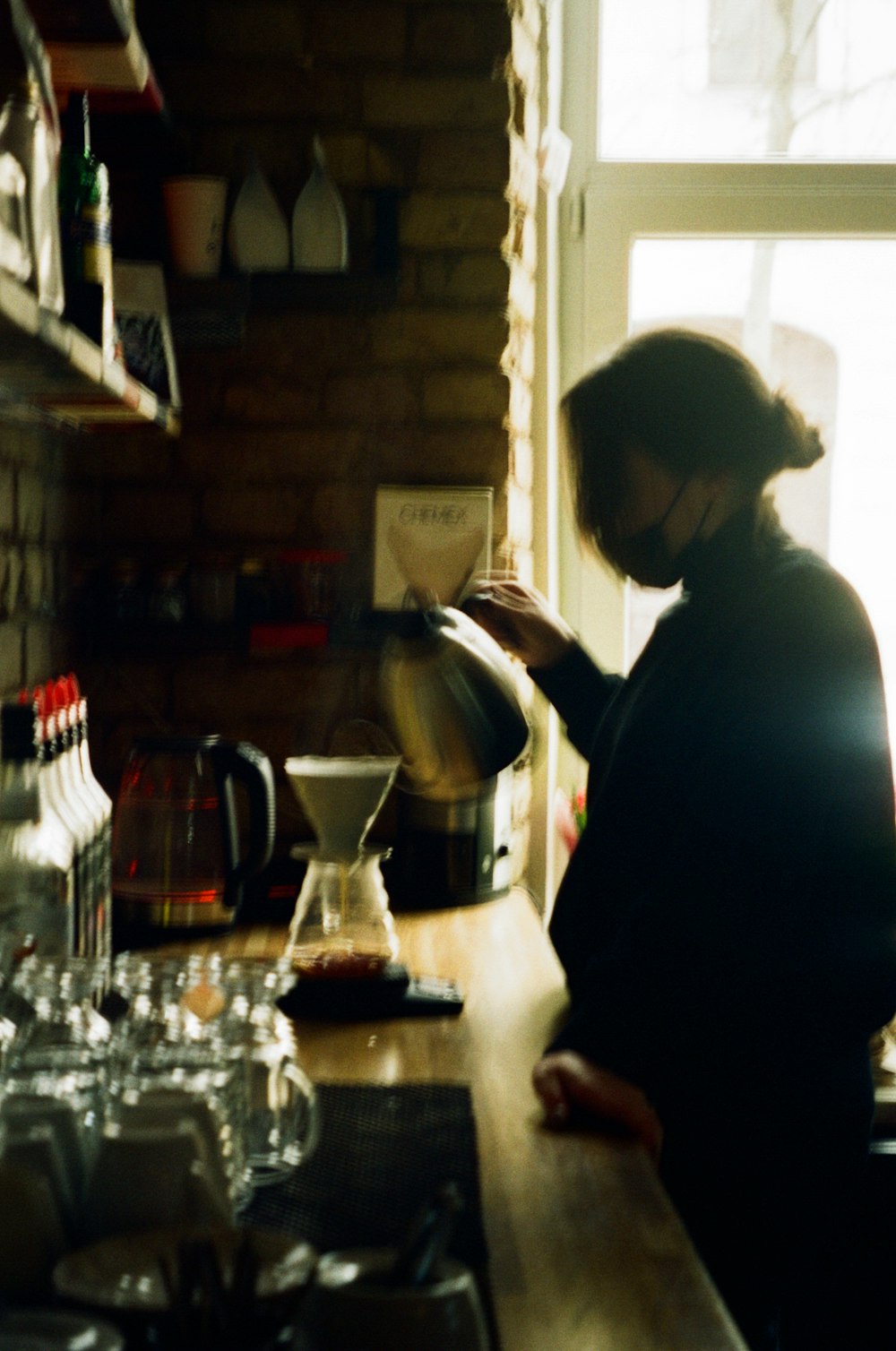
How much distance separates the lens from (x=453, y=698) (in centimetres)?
163

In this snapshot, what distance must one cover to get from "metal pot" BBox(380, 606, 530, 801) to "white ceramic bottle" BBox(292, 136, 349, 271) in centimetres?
80

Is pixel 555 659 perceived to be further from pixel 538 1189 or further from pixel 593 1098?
pixel 538 1189

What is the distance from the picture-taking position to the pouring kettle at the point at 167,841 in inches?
70.1

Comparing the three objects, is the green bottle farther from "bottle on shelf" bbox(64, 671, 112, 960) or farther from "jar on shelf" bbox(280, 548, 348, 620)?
"jar on shelf" bbox(280, 548, 348, 620)

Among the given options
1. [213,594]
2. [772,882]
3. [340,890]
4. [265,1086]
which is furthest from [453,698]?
[213,594]

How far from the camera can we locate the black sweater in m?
1.39

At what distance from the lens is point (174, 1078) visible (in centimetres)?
91

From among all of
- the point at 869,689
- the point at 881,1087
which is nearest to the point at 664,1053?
the point at 869,689

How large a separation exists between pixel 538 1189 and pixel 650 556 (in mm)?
906

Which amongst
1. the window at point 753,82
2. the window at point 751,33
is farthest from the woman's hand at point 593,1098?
the window at point 751,33

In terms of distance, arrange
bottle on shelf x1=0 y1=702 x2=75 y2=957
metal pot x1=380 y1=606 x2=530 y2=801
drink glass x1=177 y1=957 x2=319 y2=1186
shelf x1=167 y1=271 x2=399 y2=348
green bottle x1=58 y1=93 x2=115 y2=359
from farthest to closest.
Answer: shelf x1=167 y1=271 x2=399 y2=348
metal pot x1=380 y1=606 x2=530 y2=801
green bottle x1=58 y1=93 x2=115 y2=359
bottle on shelf x1=0 y1=702 x2=75 y2=957
drink glass x1=177 y1=957 x2=319 y2=1186

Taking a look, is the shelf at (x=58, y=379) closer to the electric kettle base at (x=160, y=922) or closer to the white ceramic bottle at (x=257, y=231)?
the white ceramic bottle at (x=257, y=231)

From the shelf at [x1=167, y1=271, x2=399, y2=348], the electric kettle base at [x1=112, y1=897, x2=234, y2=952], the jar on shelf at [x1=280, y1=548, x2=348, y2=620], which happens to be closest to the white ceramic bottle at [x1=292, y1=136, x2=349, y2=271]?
the shelf at [x1=167, y1=271, x2=399, y2=348]

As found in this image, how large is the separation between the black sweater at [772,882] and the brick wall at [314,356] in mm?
944
